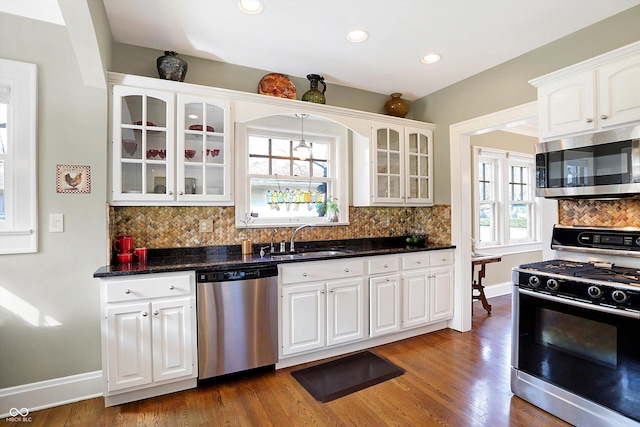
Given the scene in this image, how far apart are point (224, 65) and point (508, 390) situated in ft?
11.9

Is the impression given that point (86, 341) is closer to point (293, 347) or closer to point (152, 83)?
point (293, 347)

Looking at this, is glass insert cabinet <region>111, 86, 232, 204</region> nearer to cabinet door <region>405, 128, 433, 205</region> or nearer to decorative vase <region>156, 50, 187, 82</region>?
decorative vase <region>156, 50, 187, 82</region>

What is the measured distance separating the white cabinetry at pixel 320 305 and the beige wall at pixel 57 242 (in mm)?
1408

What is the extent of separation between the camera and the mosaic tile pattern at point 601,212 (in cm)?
230

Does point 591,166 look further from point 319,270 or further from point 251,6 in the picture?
point 251,6

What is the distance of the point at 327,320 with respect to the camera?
2.85m

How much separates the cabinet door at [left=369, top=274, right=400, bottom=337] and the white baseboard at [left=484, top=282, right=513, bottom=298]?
2392mm

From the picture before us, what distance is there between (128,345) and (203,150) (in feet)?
5.09

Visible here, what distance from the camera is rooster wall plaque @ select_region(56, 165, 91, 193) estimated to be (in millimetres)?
2275

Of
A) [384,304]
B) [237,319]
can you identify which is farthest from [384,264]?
[237,319]

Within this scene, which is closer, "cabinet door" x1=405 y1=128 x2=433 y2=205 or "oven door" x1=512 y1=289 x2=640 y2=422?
"oven door" x1=512 y1=289 x2=640 y2=422

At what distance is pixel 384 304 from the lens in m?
3.14

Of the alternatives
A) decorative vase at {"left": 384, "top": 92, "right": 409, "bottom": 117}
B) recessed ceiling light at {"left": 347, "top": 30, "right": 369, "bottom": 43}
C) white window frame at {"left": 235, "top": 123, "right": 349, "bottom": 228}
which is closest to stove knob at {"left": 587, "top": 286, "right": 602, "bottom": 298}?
white window frame at {"left": 235, "top": 123, "right": 349, "bottom": 228}

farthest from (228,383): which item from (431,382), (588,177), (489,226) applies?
(489,226)
